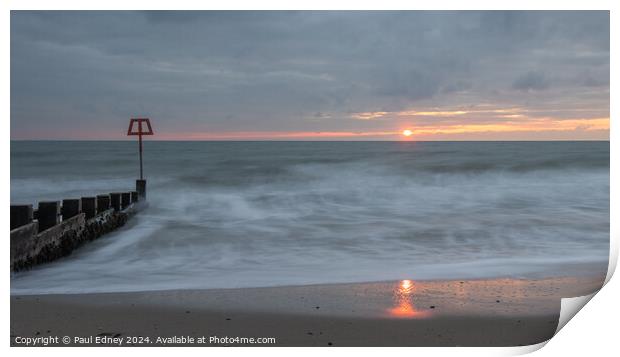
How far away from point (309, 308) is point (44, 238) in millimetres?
1897

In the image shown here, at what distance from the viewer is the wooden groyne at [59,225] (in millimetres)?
3393

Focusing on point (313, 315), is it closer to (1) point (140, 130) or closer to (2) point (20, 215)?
(2) point (20, 215)

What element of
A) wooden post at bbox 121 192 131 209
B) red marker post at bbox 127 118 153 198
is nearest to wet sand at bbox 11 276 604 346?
wooden post at bbox 121 192 131 209

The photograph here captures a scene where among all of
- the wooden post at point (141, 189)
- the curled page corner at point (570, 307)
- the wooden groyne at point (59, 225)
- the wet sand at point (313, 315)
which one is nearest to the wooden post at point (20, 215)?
the wooden groyne at point (59, 225)

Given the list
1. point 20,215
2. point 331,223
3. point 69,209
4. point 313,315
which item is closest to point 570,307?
point 313,315

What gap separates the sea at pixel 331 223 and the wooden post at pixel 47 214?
0.27 metres

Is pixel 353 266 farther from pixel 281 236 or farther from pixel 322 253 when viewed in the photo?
pixel 281 236

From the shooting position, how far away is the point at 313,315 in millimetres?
2914

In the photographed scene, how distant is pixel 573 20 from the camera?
5.19 metres

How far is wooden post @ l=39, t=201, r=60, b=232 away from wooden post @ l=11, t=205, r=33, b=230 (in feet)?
1.83

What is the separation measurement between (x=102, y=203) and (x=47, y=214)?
131 centimetres

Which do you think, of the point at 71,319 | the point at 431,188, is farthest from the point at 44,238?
the point at 431,188

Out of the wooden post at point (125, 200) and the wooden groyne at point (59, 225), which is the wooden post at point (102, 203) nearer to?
the wooden groyne at point (59, 225)

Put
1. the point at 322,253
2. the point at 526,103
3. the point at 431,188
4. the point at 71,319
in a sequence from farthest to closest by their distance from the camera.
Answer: the point at 431,188, the point at 526,103, the point at 322,253, the point at 71,319
